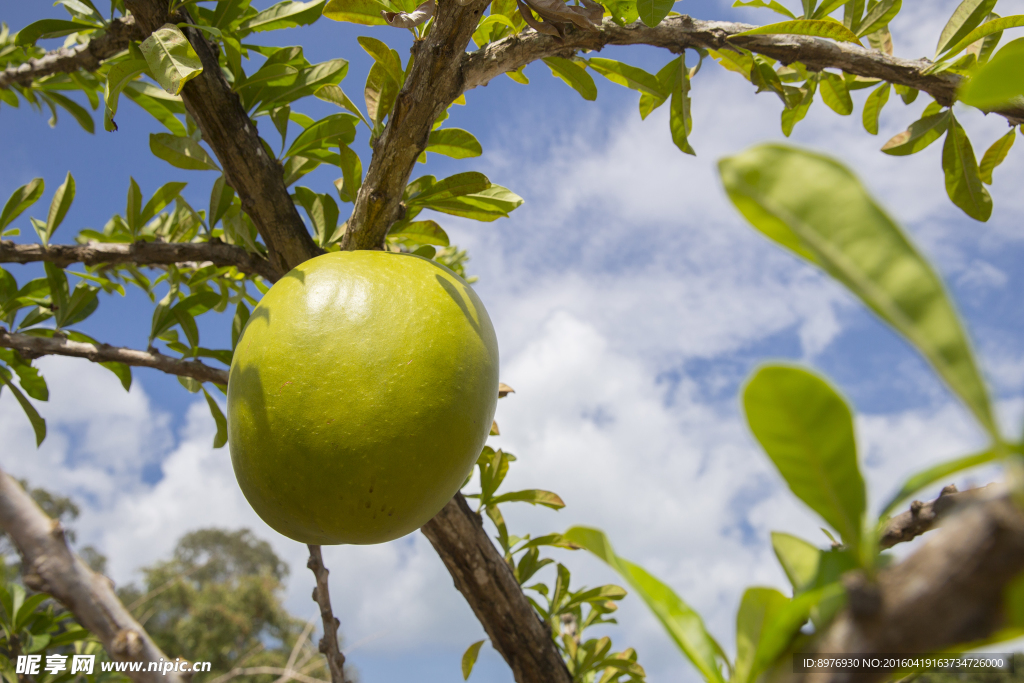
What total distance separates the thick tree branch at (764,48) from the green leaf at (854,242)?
940mm

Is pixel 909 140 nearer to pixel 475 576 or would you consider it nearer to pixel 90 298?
pixel 475 576

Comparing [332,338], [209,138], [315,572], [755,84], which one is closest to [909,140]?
[755,84]

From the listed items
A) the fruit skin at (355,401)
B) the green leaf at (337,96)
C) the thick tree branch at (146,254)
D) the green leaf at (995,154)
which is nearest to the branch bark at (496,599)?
the fruit skin at (355,401)

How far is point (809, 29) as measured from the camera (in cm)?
121

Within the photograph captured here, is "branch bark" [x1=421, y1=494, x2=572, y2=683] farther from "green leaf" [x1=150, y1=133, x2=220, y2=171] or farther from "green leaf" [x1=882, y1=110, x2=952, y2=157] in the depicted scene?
"green leaf" [x1=882, y1=110, x2=952, y2=157]

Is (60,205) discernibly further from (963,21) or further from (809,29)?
(963,21)

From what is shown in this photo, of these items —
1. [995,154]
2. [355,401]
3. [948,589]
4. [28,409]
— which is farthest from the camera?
[28,409]

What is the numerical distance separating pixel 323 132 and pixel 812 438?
4.29 ft

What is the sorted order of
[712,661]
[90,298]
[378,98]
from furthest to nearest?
[90,298] < [378,98] < [712,661]

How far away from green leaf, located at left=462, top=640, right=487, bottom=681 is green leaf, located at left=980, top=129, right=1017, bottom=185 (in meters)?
1.63

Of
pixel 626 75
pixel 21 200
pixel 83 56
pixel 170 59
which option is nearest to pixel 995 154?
pixel 626 75

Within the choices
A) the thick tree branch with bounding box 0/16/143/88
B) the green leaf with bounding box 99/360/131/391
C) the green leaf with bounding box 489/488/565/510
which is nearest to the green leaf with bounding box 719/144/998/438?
the green leaf with bounding box 489/488/565/510

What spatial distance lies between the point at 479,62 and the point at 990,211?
1.18 metres

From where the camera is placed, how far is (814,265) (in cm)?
29
